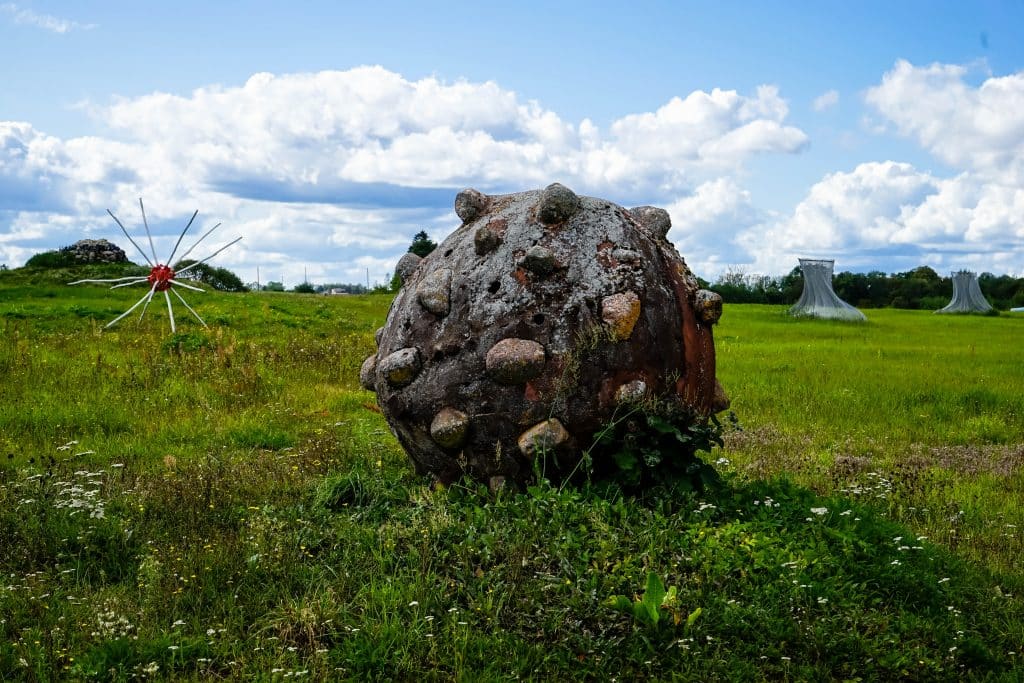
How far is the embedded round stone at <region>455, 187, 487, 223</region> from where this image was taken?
8.91m

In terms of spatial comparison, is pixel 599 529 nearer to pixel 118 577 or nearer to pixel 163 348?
pixel 118 577

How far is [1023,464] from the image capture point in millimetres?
11609

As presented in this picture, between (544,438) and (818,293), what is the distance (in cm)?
3512

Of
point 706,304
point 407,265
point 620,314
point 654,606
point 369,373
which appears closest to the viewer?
point 654,606

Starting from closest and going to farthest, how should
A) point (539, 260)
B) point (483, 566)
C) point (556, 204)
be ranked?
1. point (483, 566)
2. point (539, 260)
3. point (556, 204)

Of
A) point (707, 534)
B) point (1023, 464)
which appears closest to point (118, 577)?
point (707, 534)

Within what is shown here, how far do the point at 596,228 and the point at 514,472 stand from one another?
234cm

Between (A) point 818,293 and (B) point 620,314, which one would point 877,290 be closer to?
(A) point 818,293

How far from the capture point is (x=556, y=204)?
318 inches

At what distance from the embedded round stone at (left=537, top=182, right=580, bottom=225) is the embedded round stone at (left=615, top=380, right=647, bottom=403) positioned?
1.70 m

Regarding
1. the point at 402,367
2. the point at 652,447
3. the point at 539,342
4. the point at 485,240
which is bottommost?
the point at 652,447

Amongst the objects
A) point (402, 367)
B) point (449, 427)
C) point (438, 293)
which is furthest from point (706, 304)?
point (402, 367)

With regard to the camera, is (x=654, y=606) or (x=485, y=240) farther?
(x=485, y=240)

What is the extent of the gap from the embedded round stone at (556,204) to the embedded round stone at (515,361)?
1.30 meters
